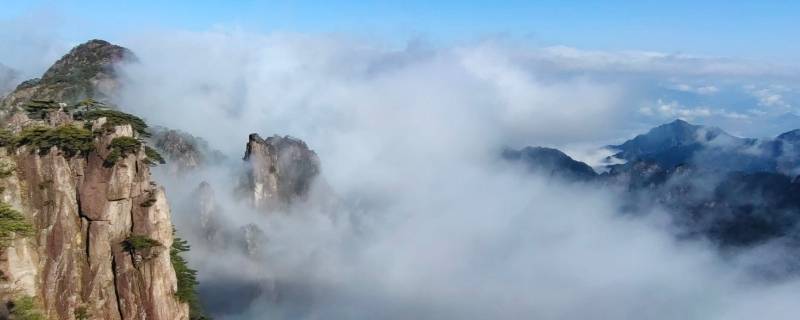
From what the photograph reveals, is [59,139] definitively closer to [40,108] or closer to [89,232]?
[89,232]

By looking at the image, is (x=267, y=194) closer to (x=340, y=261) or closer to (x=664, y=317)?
(x=340, y=261)

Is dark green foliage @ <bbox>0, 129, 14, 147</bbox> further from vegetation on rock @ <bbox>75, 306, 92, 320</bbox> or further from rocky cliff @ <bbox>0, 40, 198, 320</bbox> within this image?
vegetation on rock @ <bbox>75, 306, 92, 320</bbox>

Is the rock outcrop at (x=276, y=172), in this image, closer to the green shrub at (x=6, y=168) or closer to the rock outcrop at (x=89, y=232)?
the rock outcrop at (x=89, y=232)

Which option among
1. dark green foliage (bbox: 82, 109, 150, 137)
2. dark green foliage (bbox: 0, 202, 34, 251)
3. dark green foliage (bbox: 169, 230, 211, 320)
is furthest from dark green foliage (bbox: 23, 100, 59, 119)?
dark green foliage (bbox: 169, 230, 211, 320)

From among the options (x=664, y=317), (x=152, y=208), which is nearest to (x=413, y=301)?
(x=664, y=317)

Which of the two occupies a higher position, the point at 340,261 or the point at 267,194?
the point at 267,194

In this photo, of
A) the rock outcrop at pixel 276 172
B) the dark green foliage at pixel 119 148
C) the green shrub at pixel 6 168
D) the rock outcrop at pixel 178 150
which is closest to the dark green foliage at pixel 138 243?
the dark green foliage at pixel 119 148
